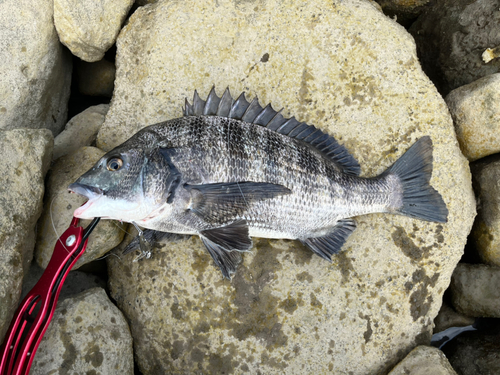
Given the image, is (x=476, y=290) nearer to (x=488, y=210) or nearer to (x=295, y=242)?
(x=488, y=210)

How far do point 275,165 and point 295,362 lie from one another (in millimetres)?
1473

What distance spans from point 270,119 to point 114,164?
1.14m

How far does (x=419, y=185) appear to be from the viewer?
2.65m

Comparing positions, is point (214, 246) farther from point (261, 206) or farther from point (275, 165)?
point (275, 165)

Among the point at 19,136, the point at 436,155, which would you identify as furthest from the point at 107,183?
the point at 436,155

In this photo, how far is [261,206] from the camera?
8.08ft

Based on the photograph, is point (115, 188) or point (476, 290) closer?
point (115, 188)

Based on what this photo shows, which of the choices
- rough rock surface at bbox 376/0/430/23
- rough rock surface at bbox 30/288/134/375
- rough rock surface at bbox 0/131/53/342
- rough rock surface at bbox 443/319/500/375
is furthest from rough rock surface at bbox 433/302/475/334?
rough rock surface at bbox 0/131/53/342

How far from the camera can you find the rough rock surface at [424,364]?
8.27 ft

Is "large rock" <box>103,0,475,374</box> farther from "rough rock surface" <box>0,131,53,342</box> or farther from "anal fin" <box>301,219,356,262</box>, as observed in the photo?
"rough rock surface" <box>0,131,53,342</box>

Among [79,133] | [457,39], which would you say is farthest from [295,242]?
[457,39]

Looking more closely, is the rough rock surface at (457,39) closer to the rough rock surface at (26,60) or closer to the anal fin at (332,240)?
the anal fin at (332,240)

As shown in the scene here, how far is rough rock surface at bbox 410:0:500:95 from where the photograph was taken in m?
3.00

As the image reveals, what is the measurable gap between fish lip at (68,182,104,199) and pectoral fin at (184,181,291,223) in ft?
1.80
